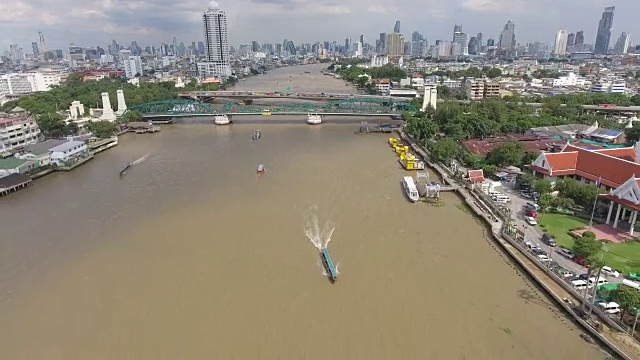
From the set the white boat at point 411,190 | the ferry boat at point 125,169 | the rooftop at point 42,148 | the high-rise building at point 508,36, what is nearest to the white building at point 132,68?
the rooftop at point 42,148

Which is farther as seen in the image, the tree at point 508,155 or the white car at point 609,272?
the tree at point 508,155

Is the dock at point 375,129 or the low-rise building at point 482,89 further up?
the low-rise building at point 482,89

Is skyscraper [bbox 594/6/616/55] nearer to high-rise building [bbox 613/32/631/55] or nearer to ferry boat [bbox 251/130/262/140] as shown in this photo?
high-rise building [bbox 613/32/631/55]

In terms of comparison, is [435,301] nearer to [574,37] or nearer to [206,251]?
[206,251]

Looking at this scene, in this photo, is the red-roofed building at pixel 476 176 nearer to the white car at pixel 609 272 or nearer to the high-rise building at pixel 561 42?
the white car at pixel 609 272

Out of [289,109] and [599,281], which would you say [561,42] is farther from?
[599,281]

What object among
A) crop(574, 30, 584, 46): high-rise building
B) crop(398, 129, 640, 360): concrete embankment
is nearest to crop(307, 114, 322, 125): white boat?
crop(398, 129, 640, 360): concrete embankment
